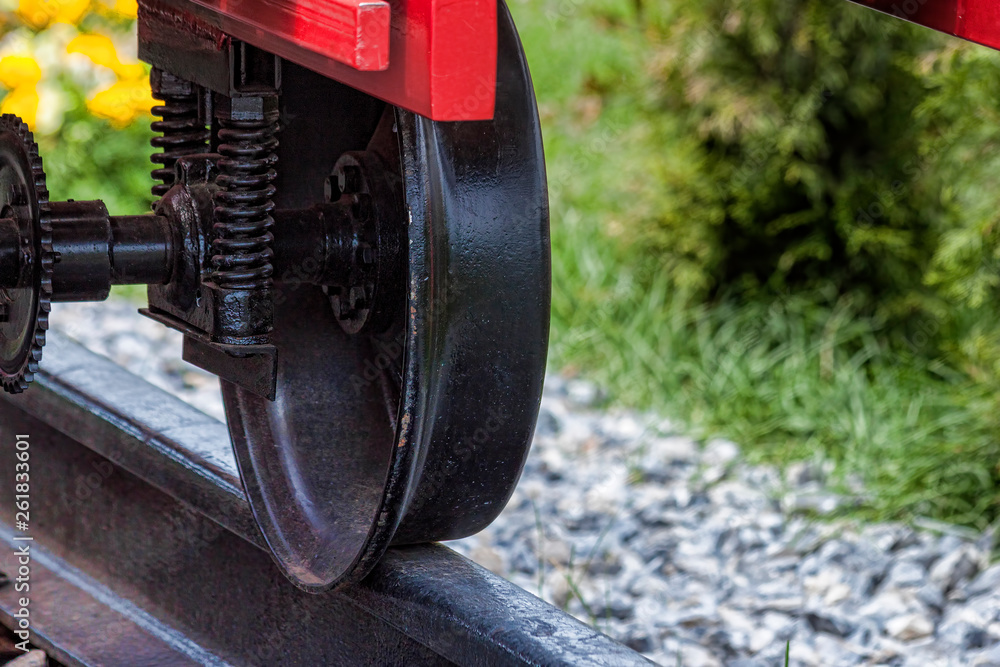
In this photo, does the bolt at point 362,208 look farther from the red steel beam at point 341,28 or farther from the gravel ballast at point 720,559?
the gravel ballast at point 720,559

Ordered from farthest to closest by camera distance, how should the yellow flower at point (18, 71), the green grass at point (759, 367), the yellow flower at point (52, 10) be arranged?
the yellow flower at point (52, 10), the yellow flower at point (18, 71), the green grass at point (759, 367)

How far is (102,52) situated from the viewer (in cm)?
566

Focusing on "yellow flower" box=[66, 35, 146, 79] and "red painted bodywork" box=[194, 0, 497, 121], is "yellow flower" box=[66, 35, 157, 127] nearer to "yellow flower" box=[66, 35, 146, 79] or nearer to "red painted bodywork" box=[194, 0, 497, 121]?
"yellow flower" box=[66, 35, 146, 79]

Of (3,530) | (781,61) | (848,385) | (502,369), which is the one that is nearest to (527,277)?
(502,369)

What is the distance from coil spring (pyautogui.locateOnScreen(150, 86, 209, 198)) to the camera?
2.06m

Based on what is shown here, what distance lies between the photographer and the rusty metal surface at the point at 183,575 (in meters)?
1.74

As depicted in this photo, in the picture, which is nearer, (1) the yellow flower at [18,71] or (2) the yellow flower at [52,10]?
(1) the yellow flower at [18,71]

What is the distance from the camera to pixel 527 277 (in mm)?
1704

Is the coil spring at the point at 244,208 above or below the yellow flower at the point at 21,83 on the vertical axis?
above

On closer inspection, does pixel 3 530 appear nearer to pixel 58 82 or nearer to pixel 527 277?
pixel 527 277

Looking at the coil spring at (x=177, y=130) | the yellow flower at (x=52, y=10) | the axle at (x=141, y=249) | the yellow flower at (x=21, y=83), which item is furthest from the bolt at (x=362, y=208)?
the yellow flower at (x=52, y=10)

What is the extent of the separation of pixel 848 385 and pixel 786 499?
2.29ft

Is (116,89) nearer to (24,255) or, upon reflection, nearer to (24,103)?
(24,103)

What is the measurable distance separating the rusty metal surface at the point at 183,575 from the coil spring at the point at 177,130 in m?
0.57
